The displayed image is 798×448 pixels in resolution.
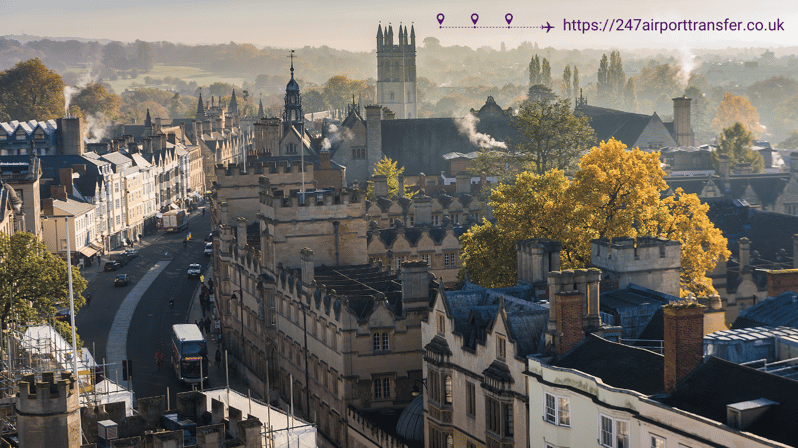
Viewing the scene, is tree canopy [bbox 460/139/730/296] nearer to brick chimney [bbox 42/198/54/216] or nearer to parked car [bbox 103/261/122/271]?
parked car [bbox 103/261/122/271]

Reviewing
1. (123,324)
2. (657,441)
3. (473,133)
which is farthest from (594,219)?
(473,133)

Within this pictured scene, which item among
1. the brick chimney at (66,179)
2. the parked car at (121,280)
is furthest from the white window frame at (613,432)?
the brick chimney at (66,179)

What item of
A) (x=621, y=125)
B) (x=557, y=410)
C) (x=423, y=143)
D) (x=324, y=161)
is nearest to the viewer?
(x=557, y=410)

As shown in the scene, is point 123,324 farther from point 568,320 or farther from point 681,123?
point 681,123

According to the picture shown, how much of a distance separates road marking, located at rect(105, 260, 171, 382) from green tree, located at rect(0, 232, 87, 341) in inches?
206

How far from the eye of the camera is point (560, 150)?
315 feet

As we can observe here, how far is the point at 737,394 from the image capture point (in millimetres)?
33406

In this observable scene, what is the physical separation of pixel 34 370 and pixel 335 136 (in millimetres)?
102253

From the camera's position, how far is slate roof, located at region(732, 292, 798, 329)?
157 ft

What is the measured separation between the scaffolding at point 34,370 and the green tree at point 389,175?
187ft

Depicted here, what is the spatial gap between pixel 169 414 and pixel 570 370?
45.6 feet

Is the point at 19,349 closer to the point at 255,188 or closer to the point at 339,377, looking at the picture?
the point at 339,377

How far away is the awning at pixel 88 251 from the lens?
Answer: 397ft

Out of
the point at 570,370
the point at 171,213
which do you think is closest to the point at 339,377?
the point at 570,370
